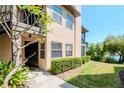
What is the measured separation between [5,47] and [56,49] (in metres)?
4.75

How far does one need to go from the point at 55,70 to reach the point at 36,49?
273 cm

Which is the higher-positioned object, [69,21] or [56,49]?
[69,21]

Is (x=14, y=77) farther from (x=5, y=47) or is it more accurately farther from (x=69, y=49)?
(x=69, y=49)

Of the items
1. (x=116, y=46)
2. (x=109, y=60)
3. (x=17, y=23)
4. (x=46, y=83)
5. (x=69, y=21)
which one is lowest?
(x=46, y=83)

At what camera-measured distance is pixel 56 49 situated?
1593 cm

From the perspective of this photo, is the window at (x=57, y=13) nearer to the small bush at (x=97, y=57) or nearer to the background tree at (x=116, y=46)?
the background tree at (x=116, y=46)

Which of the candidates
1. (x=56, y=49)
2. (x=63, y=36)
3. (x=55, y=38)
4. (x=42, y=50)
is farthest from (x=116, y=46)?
(x=42, y=50)

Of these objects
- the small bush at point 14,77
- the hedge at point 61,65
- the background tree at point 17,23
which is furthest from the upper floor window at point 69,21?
the small bush at point 14,77

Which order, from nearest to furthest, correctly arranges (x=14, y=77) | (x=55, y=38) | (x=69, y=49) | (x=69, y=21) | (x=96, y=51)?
(x=14, y=77), (x=55, y=38), (x=69, y=21), (x=69, y=49), (x=96, y=51)

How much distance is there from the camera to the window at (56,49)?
49.4 ft

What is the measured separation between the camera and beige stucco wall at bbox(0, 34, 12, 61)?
480 inches

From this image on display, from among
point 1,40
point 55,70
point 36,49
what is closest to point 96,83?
point 55,70

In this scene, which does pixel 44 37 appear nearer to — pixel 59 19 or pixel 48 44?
pixel 48 44

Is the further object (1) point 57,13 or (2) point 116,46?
(2) point 116,46
